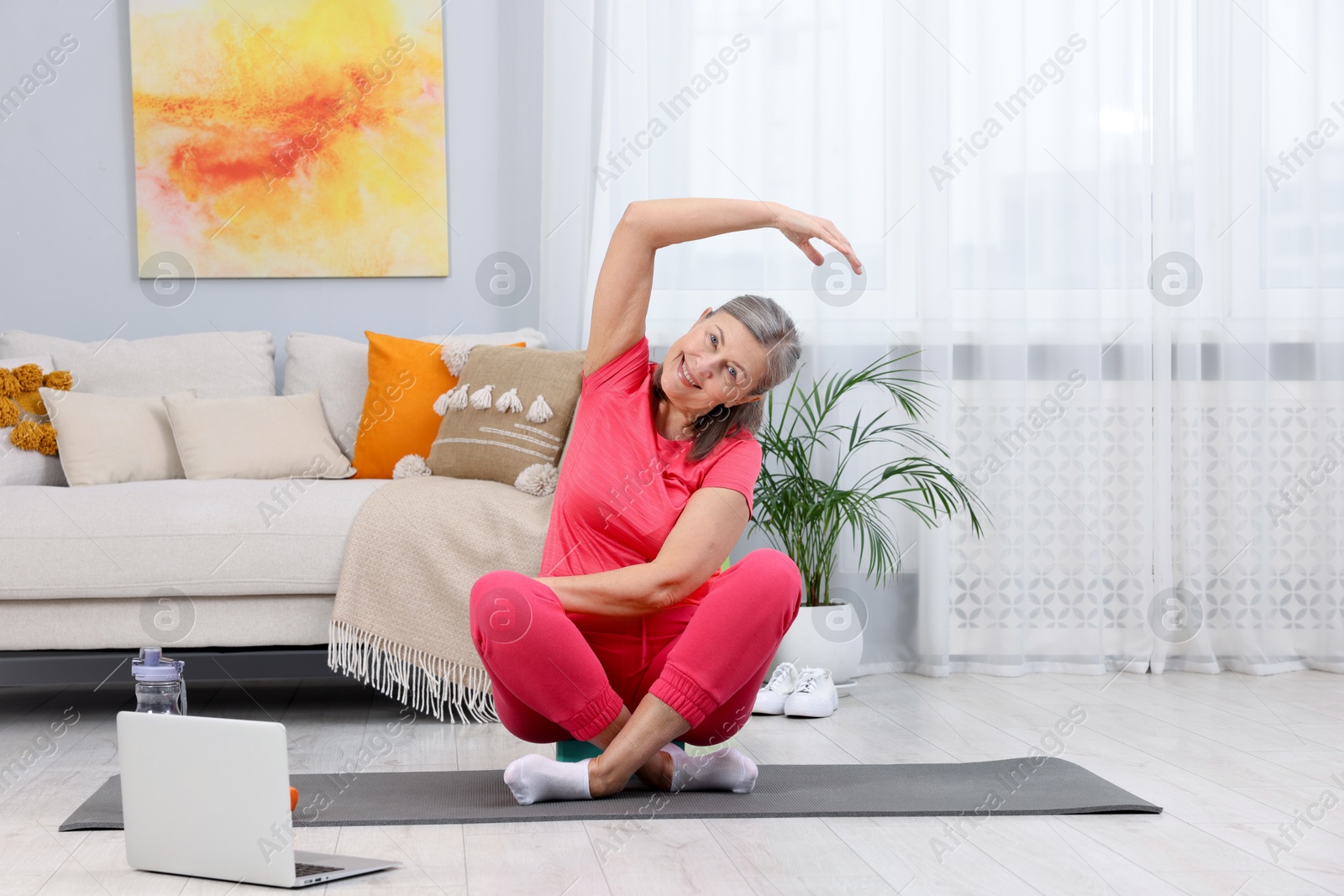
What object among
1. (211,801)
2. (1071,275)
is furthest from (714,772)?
(1071,275)

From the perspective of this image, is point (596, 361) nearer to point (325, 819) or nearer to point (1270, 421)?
point (325, 819)

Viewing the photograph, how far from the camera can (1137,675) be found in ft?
9.53

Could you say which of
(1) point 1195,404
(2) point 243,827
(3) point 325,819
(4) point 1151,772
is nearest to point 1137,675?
(1) point 1195,404

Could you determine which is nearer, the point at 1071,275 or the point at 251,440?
the point at 251,440

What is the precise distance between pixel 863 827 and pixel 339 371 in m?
1.94

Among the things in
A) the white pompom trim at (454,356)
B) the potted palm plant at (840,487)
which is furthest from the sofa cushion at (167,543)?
the potted palm plant at (840,487)

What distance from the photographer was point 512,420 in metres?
2.51

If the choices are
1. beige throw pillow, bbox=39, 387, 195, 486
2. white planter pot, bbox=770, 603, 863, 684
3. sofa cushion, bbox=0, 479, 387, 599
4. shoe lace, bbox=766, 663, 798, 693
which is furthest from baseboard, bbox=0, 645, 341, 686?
white planter pot, bbox=770, 603, 863, 684

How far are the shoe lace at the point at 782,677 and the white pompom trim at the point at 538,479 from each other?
0.67 metres

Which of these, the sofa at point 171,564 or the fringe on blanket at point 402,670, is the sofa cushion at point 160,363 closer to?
the sofa at point 171,564

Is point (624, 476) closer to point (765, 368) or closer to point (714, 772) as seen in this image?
point (765, 368)

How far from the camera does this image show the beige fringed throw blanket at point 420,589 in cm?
219

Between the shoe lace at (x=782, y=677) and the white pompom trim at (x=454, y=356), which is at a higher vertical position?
the white pompom trim at (x=454, y=356)

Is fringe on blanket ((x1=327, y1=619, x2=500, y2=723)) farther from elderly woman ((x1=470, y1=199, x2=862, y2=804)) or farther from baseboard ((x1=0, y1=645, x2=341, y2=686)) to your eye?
elderly woman ((x1=470, y1=199, x2=862, y2=804))
